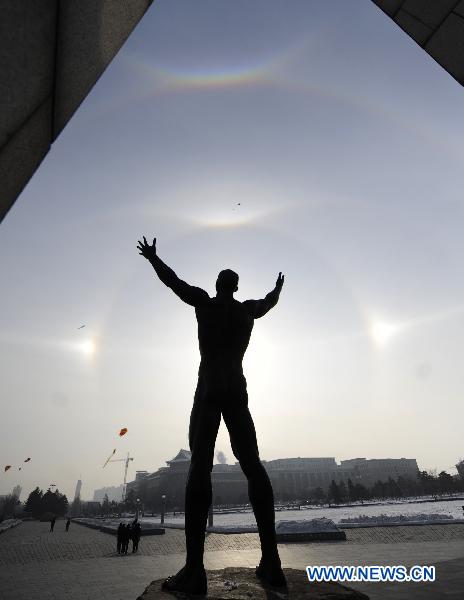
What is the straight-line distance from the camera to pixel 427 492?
81875mm

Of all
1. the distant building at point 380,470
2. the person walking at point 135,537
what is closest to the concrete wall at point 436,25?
the person walking at point 135,537

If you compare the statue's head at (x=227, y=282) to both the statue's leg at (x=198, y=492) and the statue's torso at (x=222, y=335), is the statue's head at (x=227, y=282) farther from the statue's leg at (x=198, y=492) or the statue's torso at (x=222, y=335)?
the statue's leg at (x=198, y=492)

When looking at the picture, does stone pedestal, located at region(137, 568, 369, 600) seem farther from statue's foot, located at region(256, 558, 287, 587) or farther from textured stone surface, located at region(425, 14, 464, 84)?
textured stone surface, located at region(425, 14, 464, 84)

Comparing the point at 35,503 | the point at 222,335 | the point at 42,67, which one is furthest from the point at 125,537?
the point at 35,503

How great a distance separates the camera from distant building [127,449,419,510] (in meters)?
101

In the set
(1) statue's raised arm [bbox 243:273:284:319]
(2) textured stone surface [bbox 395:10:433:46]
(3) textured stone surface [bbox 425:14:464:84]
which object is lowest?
(1) statue's raised arm [bbox 243:273:284:319]

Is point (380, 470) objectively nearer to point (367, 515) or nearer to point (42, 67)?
point (367, 515)

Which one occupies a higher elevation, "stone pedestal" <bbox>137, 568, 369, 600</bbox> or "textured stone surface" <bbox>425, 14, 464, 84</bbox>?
"textured stone surface" <bbox>425, 14, 464, 84</bbox>

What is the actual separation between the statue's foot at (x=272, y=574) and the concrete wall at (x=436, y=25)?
20.5 ft

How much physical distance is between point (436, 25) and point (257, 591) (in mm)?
6613

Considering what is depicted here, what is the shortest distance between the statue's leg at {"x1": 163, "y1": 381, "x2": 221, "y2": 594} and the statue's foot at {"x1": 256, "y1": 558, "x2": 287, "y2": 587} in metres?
0.58

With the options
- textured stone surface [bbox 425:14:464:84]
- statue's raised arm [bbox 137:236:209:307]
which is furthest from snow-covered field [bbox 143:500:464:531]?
textured stone surface [bbox 425:14:464:84]

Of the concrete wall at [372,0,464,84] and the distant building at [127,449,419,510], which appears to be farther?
the distant building at [127,449,419,510]

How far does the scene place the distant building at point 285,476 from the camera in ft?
330
